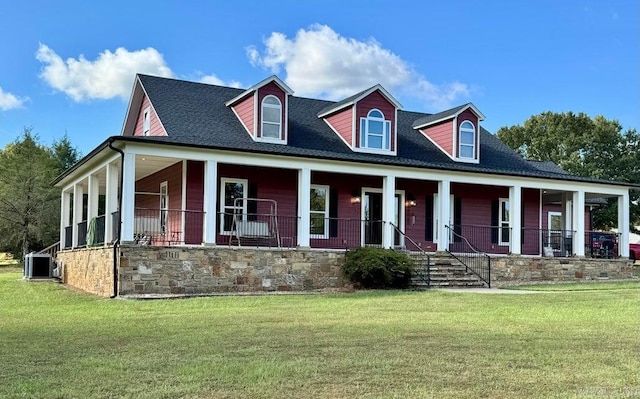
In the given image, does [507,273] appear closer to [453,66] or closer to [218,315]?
[453,66]

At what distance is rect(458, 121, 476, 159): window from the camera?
22.6 meters

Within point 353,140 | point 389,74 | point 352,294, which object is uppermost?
point 389,74

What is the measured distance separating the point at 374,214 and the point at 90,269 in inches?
366

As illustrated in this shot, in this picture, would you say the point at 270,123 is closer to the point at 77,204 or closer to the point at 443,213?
the point at 443,213

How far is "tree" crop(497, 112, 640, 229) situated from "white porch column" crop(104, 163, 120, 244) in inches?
1314

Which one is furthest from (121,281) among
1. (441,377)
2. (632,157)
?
(632,157)

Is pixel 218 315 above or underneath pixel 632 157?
underneath

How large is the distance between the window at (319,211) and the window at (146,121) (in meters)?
5.78

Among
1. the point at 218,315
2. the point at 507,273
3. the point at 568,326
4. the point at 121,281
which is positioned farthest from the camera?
the point at 507,273

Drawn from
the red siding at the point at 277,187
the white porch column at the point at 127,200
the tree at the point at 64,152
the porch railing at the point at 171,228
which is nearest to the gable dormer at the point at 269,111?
the red siding at the point at 277,187

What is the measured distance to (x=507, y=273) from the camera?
20031 millimetres

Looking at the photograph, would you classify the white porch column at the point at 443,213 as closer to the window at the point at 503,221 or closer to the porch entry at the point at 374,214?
the porch entry at the point at 374,214

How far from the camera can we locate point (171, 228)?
1959 centimetres

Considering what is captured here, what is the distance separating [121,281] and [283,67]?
1745cm
